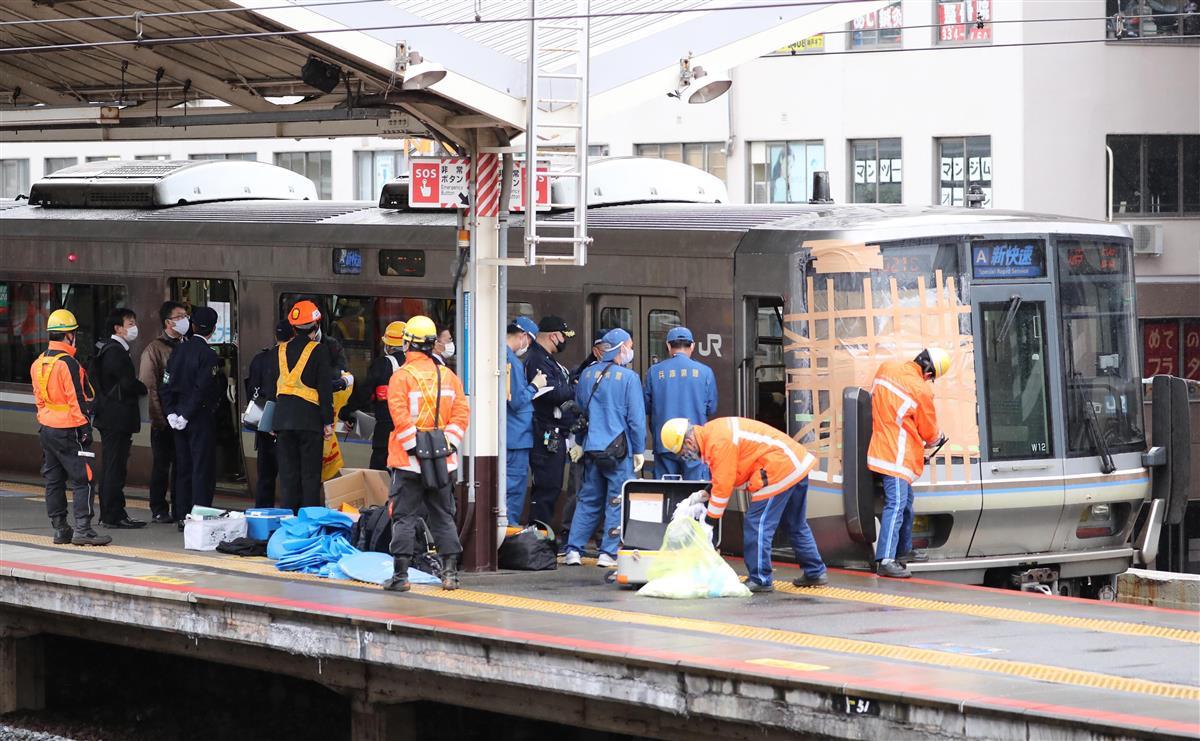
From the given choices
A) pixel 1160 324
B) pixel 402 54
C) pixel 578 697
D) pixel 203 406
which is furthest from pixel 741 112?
pixel 578 697

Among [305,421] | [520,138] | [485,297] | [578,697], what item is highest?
[520,138]

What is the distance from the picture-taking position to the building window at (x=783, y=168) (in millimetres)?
27938

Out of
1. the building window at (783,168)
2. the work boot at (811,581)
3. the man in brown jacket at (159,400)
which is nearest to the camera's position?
the work boot at (811,581)

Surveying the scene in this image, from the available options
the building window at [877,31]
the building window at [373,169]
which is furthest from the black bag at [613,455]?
the building window at [373,169]

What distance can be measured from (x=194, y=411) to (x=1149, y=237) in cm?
1718

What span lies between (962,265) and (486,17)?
361cm

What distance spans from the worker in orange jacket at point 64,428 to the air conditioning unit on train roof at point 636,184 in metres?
3.82

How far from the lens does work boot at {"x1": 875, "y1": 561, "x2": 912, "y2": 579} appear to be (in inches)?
452

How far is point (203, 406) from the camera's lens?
1403 centimetres

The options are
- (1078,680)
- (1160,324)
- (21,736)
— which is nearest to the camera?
(1078,680)

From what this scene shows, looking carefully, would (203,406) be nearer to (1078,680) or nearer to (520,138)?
(520,138)

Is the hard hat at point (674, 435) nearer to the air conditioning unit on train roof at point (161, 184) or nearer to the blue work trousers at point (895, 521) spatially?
the blue work trousers at point (895, 521)

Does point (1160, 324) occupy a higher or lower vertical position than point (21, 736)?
higher

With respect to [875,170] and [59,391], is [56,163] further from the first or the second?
[59,391]
